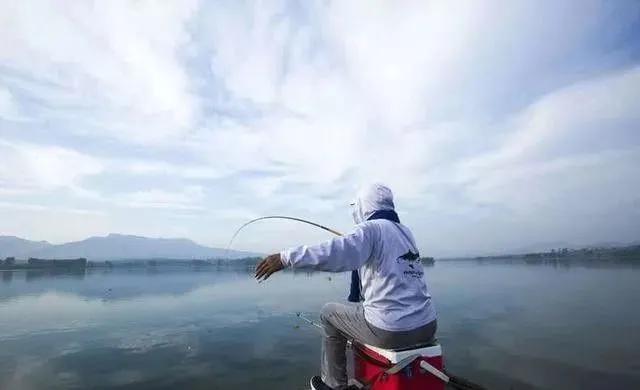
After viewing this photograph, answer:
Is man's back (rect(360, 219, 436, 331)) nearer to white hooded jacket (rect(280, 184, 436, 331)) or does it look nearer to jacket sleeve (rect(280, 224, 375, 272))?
white hooded jacket (rect(280, 184, 436, 331))

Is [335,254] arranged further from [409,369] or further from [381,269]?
[409,369]

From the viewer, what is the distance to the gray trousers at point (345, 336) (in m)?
3.87

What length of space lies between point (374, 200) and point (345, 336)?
1699mm

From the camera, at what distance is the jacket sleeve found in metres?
3.56

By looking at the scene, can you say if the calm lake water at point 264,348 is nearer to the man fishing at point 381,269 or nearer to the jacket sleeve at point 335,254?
the man fishing at point 381,269

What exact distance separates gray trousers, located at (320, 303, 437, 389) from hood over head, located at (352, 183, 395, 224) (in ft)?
3.68

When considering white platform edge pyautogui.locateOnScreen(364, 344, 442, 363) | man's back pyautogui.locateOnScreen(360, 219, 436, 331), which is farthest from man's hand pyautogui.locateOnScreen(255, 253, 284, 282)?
white platform edge pyautogui.locateOnScreen(364, 344, 442, 363)

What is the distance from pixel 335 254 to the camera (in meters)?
3.56

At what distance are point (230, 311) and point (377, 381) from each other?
3196 centimetres

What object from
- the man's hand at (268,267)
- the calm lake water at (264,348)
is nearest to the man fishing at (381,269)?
the man's hand at (268,267)

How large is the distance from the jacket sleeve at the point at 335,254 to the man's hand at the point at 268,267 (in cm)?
7

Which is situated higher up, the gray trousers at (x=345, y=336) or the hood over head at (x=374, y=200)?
the hood over head at (x=374, y=200)

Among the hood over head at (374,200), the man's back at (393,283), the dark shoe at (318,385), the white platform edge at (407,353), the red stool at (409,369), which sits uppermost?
the hood over head at (374,200)

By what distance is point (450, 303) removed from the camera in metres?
35.8
